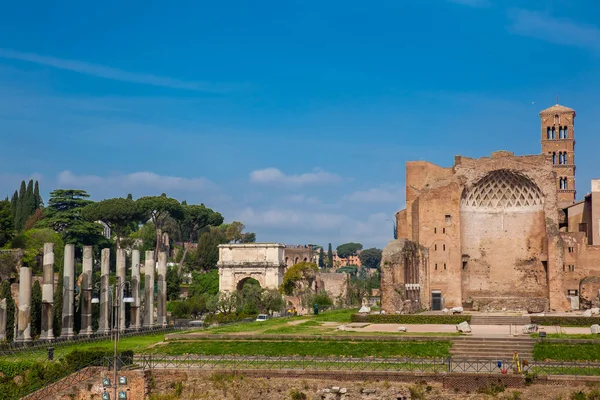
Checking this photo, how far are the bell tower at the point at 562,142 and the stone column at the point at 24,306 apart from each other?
202 ft

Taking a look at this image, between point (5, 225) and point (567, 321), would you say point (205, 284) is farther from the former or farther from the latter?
point (567, 321)

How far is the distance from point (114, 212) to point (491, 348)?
68.6 meters

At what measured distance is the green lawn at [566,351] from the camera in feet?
117

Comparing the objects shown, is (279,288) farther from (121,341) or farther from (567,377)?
(567,377)

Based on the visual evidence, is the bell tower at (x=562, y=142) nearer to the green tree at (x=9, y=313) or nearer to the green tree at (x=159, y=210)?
the green tree at (x=159, y=210)

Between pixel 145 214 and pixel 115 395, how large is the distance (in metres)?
72.0

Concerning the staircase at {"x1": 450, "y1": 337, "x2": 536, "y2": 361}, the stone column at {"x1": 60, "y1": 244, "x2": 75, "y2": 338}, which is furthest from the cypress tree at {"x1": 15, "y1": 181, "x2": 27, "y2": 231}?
the staircase at {"x1": 450, "y1": 337, "x2": 536, "y2": 361}

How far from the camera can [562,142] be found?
90.5 metres

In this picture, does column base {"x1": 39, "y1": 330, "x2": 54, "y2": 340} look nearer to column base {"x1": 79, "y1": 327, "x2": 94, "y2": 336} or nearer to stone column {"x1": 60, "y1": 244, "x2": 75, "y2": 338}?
stone column {"x1": 60, "y1": 244, "x2": 75, "y2": 338}

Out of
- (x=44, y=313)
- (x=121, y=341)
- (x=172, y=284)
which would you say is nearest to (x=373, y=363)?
(x=121, y=341)

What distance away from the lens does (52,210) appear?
100062 millimetres

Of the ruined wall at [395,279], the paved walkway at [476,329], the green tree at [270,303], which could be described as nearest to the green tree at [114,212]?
the green tree at [270,303]

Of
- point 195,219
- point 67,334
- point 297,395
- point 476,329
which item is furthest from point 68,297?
point 195,219

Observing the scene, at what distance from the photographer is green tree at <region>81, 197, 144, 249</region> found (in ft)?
323
